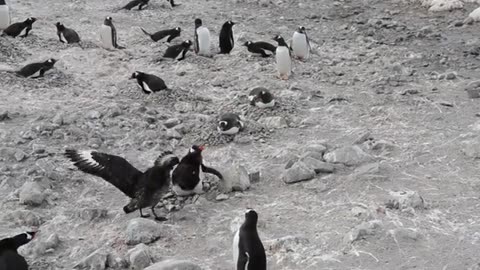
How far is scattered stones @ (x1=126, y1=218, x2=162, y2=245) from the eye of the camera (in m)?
4.98

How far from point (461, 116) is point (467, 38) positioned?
3.11 metres

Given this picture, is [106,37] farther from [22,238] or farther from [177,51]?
[22,238]

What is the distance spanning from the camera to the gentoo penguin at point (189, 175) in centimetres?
566

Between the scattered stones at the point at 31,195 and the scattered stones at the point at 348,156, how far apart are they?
8.03 feet

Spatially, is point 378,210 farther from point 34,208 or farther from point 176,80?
point 176,80

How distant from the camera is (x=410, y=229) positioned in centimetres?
492

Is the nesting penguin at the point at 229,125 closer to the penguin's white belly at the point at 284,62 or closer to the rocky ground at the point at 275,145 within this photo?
the rocky ground at the point at 275,145

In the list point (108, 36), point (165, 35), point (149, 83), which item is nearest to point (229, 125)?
point (149, 83)

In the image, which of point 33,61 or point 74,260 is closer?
point 74,260

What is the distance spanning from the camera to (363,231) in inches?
191

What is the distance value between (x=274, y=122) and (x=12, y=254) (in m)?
3.38

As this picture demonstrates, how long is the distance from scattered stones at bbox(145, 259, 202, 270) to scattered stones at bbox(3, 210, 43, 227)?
1.37m

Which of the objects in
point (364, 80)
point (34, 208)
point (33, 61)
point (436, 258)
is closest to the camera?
point (436, 258)

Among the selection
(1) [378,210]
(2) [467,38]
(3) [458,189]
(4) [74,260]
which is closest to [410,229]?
(1) [378,210]
